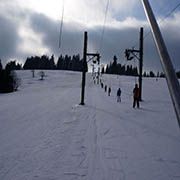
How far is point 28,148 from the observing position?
9.68 meters

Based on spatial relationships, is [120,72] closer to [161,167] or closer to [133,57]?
[133,57]

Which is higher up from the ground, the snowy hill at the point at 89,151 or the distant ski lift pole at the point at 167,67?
the distant ski lift pole at the point at 167,67

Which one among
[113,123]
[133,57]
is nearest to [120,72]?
[133,57]

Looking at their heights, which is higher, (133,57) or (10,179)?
(133,57)

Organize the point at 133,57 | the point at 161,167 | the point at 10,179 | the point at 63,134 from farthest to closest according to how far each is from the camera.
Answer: the point at 133,57
the point at 63,134
the point at 161,167
the point at 10,179

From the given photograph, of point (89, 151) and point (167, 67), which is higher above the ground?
point (167, 67)

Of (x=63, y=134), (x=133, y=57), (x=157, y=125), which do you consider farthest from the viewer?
(x=133, y=57)

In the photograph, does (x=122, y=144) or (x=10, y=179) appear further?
(x=122, y=144)

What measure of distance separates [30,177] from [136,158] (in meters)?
3.13

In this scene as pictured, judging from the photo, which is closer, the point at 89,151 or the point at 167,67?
the point at 167,67

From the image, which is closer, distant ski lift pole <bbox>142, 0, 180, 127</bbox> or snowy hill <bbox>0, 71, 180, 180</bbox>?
distant ski lift pole <bbox>142, 0, 180, 127</bbox>

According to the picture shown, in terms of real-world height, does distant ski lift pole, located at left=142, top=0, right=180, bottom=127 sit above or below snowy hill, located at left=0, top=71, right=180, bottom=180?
above

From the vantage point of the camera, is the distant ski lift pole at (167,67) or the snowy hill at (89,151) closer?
the distant ski lift pole at (167,67)

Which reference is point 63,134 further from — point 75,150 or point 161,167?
point 161,167
